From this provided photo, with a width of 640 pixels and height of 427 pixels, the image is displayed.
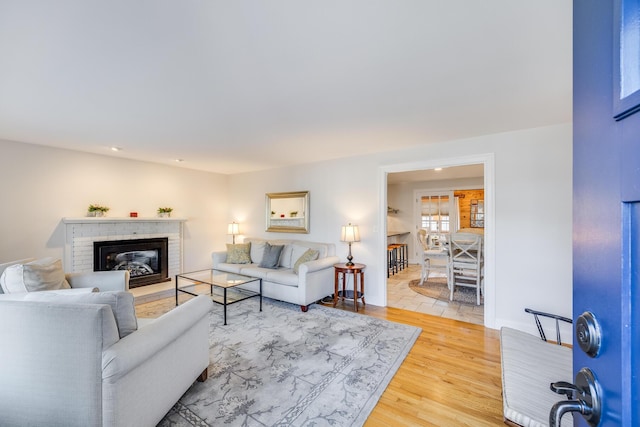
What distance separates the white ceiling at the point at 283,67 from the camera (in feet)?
4.58

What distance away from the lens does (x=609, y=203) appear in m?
0.46

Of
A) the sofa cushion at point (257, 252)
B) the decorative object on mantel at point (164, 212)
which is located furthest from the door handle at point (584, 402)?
the decorative object on mantel at point (164, 212)

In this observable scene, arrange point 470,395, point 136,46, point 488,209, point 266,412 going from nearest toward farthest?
point 136,46 < point 266,412 < point 470,395 < point 488,209

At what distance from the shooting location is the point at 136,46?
5.41 feet

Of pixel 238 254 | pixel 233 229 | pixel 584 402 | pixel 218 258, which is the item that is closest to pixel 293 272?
pixel 238 254

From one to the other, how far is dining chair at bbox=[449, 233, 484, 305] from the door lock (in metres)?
4.08

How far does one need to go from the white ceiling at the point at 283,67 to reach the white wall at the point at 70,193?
56 cm

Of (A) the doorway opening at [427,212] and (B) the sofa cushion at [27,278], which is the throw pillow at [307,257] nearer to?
(A) the doorway opening at [427,212]

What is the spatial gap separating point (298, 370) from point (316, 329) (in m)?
0.85

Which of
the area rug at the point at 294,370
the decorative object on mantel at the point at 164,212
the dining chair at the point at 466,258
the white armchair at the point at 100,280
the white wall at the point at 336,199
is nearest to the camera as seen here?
the area rug at the point at 294,370

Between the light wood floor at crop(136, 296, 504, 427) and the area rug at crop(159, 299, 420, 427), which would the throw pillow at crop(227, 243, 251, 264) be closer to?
the area rug at crop(159, 299, 420, 427)

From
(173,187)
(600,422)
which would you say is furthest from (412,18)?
(173,187)

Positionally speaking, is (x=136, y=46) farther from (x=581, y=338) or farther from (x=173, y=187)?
(x=173, y=187)

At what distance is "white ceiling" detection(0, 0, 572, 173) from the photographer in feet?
4.58
